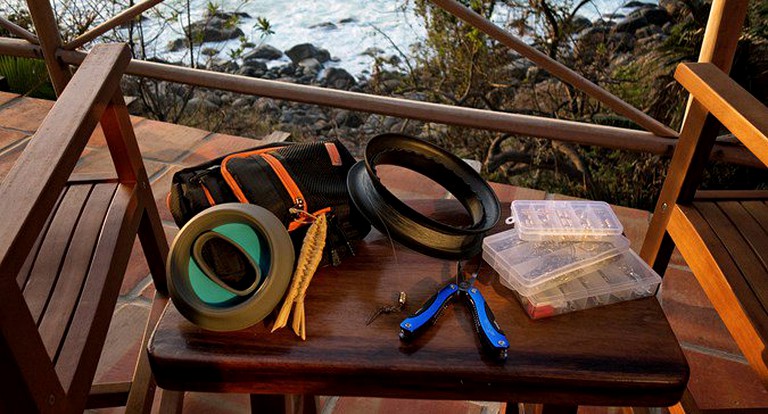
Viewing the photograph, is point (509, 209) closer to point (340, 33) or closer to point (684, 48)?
point (684, 48)

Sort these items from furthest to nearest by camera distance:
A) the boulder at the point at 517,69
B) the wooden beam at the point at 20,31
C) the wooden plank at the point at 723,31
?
the boulder at the point at 517,69 → the wooden beam at the point at 20,31 → the wooden plank at the point at 723,31

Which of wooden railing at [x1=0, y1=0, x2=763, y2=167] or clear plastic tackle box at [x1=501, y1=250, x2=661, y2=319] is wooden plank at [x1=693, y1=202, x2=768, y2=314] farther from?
wooden railing at [x1=0, y1=0, x2=763, y2=167]

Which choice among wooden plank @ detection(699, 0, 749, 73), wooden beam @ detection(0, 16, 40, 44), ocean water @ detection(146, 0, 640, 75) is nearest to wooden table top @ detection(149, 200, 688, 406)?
wooden plank @ detection(699, 0, 749, 73)

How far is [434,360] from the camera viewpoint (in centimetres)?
96

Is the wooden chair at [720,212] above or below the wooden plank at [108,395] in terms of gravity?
above

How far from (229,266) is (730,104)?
898 millimetres

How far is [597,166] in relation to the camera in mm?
Result: 3426

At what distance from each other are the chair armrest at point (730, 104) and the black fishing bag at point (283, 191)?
0.66 m

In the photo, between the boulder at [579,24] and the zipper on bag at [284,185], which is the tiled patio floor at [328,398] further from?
the boulder at [579,24]

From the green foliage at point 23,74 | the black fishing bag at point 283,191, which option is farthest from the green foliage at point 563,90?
the black fishing bag at point 283,191

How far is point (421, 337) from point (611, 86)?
9.47 ft

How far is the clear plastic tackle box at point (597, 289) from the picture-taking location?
1.04 m

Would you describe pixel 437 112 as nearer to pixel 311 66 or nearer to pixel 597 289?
pixel 597 289

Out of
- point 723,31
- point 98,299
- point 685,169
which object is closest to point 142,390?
point 98,299
